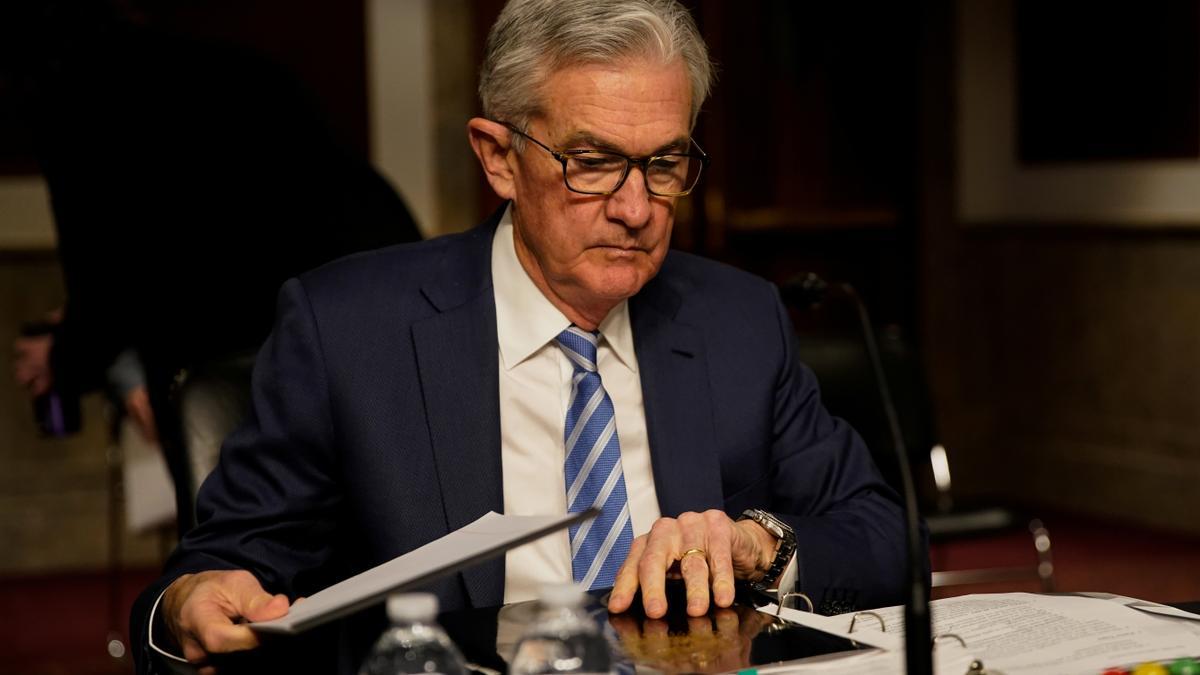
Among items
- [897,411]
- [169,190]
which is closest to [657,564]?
[169,190]

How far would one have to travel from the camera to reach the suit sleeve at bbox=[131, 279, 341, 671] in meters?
1.78

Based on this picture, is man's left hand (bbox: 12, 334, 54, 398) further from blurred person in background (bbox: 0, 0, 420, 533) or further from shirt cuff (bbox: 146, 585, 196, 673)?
shirt cuff (bbox: 146, 585, 196, 673)

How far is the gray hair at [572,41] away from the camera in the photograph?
5.99ft

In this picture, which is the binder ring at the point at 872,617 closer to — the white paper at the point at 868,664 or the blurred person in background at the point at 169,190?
the white paper at the point at 868,664

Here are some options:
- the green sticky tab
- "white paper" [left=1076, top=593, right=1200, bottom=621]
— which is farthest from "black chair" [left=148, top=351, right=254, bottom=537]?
the green sticky tab

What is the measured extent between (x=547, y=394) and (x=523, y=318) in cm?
12

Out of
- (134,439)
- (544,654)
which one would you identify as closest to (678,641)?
(544,654)

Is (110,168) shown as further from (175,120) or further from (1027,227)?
(1027,227)

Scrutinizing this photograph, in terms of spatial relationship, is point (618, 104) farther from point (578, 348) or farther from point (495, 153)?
point (578, 348)

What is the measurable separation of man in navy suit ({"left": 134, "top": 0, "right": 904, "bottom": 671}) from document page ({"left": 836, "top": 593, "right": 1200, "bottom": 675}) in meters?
0.24

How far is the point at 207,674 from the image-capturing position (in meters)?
1.42

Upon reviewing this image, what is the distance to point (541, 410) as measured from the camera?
1.96m

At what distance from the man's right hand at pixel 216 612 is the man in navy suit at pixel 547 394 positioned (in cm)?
6

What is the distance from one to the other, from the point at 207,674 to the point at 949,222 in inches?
218
